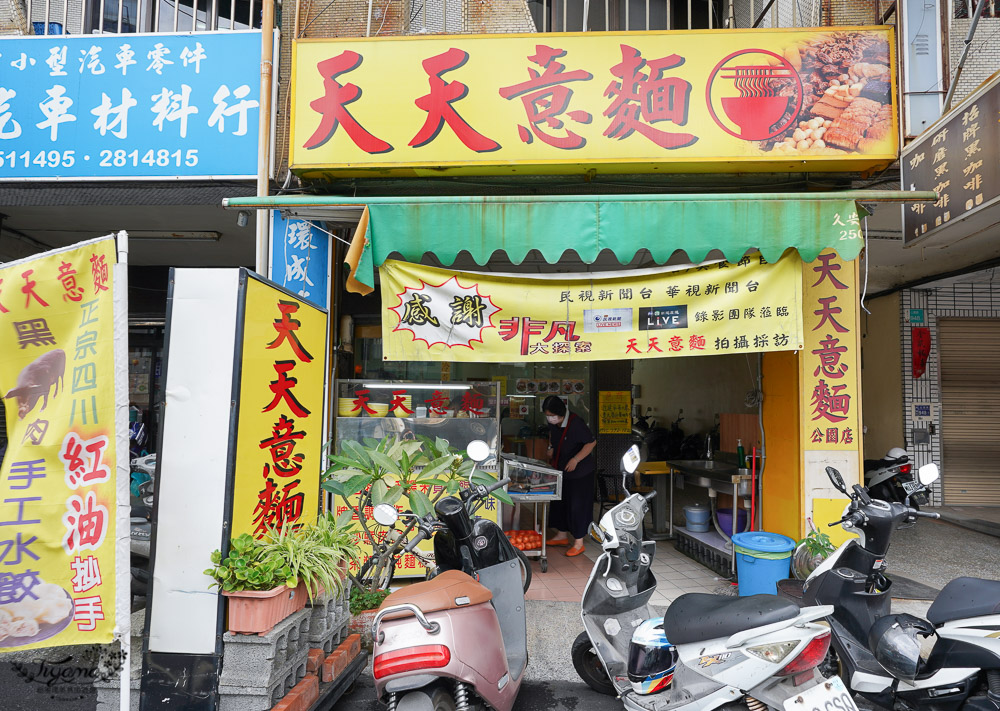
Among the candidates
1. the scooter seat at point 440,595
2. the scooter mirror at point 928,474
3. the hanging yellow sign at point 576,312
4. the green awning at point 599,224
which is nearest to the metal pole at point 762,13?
the green awning at point 599,224

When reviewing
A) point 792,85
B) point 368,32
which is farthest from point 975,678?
point 368,32

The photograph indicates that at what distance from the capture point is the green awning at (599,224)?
4.91 m

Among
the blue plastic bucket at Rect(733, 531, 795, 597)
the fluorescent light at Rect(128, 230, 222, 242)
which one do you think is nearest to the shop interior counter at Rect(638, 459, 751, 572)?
the blue plastic bucket at Rect(733, 531, 795, 597)

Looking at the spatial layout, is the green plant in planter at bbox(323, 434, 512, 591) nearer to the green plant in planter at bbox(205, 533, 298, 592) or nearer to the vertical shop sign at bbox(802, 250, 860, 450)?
the green plant in planter at bbox(205, 533, 298, 592)

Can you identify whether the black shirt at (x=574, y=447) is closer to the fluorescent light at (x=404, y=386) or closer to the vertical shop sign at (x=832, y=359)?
the fluorescent light at (x=404, y=386)

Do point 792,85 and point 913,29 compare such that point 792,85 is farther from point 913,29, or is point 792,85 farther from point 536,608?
point 536,608

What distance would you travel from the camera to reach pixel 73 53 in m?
6.01

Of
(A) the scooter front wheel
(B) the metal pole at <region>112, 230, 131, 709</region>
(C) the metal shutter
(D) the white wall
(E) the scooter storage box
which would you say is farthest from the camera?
(D) the white wall

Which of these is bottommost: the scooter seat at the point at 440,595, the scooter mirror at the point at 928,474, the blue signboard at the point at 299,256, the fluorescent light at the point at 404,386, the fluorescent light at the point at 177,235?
the scooter seat at the point at 440,595

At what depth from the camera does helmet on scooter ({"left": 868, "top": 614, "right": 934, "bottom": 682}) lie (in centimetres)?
319

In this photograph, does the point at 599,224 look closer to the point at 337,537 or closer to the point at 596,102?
the point at 596,102

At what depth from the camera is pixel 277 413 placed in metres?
3.55

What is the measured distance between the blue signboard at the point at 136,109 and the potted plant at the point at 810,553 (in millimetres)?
6515

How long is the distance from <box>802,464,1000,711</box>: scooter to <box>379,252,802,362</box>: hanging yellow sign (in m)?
A: 1.73
